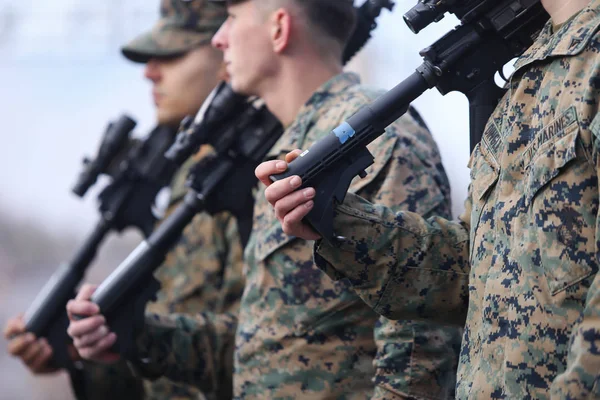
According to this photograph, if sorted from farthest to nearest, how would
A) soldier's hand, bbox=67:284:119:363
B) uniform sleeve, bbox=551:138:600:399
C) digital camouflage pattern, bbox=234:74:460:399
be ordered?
soldier's hand, bbox=67:284:119:363, digital camouflage pattern, bbox=234:74:460:399, uniform sleeve, bbox=551:138:600:399

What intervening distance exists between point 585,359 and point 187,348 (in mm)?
2374

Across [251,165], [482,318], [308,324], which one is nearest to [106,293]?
[251,165]

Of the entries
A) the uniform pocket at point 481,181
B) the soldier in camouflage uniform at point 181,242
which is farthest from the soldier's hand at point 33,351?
the uniform pocket at point 481,181

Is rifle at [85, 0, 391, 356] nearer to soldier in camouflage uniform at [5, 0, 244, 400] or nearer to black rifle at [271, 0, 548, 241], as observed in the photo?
soldier in camouflage uniform at [5, 0, 244, 400]

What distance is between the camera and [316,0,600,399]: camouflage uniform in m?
1.58

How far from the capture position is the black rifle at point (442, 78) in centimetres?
199

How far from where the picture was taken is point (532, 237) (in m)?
1.67

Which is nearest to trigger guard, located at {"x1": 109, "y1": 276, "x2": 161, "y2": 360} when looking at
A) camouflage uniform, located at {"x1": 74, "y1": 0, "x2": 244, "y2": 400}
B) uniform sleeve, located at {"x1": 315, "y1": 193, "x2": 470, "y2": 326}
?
camouflage uniform, located at {"x1": 74, "y1": 0, "x2": 244, "y2": 400}

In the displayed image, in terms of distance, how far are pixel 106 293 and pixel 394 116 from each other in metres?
1.73

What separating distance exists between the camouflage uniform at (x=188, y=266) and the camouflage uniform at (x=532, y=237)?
5.75ft

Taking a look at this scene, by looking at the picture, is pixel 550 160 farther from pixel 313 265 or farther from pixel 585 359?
pixel 313 265

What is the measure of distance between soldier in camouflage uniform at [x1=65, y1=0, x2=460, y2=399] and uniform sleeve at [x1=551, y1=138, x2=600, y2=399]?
3.54 ft

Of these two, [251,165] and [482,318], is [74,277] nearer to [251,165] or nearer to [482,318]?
[251,165]

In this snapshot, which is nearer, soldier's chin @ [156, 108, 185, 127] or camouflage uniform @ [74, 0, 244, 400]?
camouflage uniform @ [74, 0, 244, 400]
